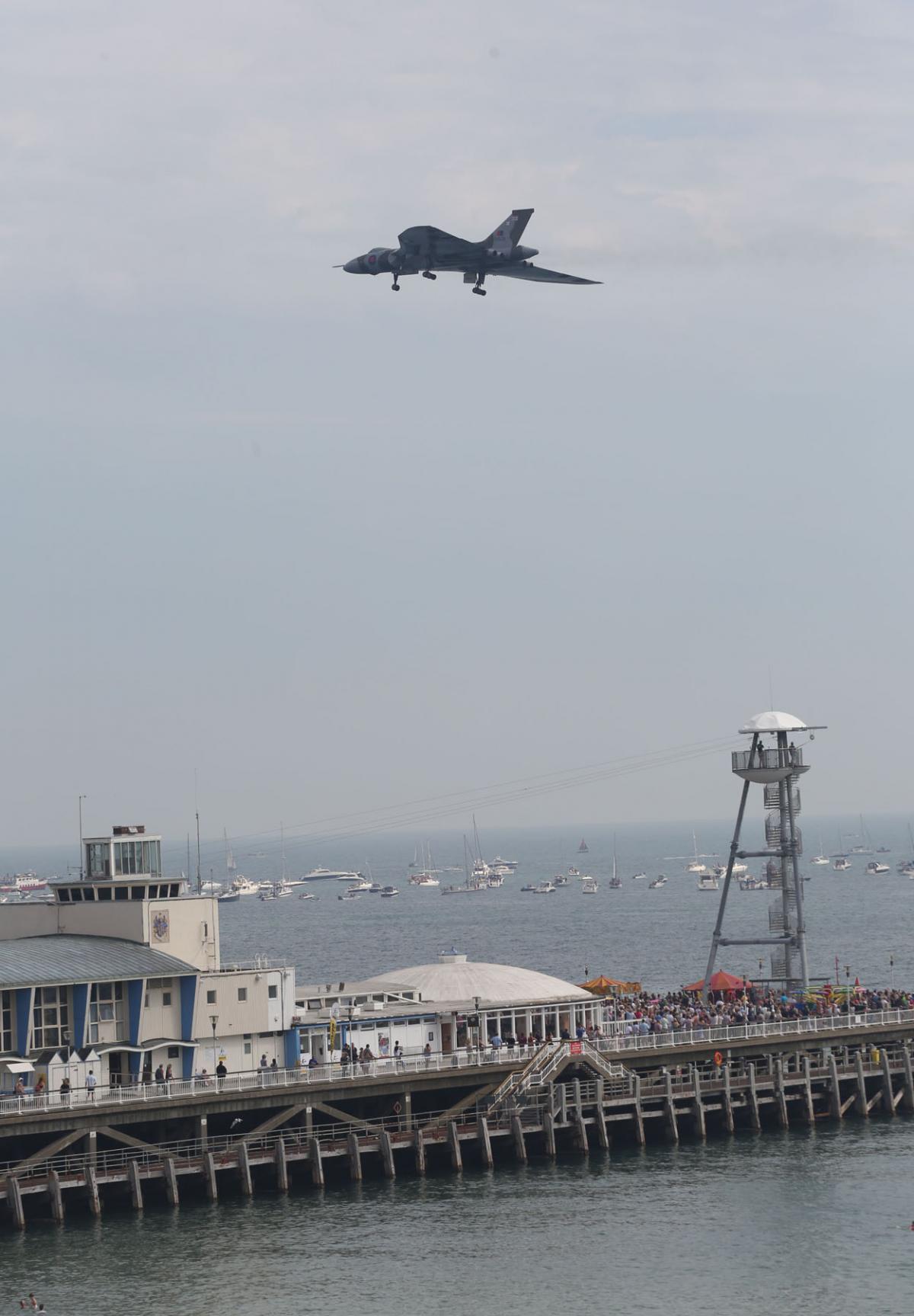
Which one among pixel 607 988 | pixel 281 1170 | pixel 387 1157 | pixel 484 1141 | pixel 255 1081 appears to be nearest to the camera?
pixel 281 1170

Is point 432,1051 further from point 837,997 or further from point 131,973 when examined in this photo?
point 837,997

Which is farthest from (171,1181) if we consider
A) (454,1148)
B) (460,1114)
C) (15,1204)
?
(460,1114)

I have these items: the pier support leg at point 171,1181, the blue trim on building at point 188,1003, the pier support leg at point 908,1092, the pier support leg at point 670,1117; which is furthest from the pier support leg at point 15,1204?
the pier support leg at point 908,1092

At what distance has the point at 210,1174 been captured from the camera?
69.3 metres

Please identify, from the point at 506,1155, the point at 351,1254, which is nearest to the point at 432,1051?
the point at 506,1155

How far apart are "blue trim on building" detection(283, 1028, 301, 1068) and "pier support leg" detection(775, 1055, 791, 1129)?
19.4 meters

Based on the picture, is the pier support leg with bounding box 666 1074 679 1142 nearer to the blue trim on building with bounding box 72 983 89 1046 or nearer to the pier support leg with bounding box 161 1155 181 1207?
the pier support leg with bounding box 161 1155 181 1207

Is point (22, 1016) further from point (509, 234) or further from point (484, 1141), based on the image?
point (509, 234)

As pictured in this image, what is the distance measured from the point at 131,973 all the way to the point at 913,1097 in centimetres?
3354

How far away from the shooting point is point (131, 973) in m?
74.4

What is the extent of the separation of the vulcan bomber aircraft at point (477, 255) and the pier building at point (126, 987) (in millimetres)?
27006

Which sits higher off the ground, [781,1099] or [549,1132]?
[781,1099]

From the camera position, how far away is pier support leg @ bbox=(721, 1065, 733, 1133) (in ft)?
263

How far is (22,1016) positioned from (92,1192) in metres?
7.57
